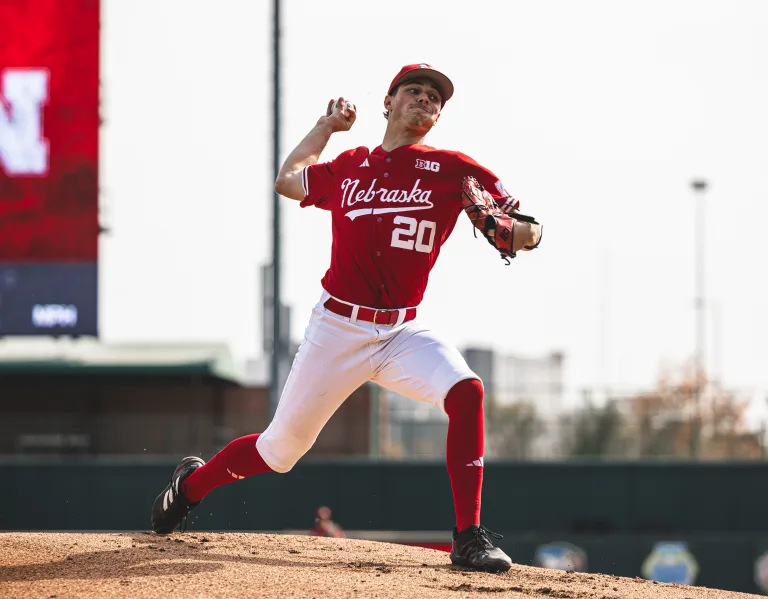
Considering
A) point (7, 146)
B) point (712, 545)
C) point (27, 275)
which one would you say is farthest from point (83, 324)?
point (712, 545)

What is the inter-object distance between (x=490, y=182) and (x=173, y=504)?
2216 mm

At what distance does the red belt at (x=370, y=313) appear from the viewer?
5.68 metres

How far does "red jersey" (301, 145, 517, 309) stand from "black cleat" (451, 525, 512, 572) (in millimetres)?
998

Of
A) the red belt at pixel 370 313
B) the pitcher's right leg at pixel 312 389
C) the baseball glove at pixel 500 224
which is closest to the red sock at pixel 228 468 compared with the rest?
the pitcher's right leg at pixel 312 389

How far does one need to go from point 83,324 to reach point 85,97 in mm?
2560

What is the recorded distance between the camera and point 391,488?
58.9ft

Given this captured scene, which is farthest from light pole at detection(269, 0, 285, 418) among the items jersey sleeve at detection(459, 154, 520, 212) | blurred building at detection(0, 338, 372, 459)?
jersey sleeve at detection(459, 154, 520, 212)

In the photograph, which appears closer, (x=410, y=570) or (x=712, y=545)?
(x=410, y=570)

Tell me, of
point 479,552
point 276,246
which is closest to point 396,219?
point 479,552

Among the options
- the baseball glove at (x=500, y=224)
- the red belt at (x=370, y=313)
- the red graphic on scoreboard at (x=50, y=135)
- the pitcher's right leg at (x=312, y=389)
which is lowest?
the pitcher's right leg at (x=312, y=389)

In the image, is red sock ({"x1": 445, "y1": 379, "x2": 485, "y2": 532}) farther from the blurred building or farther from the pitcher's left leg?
the blurred building

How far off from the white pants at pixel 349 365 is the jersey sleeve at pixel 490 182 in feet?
2.13

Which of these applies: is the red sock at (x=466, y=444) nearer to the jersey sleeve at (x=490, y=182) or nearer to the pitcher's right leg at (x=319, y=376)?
the pitcher's right leg at (x=319, y=376)

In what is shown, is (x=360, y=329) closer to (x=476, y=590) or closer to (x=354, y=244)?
(x=354, y=244)
